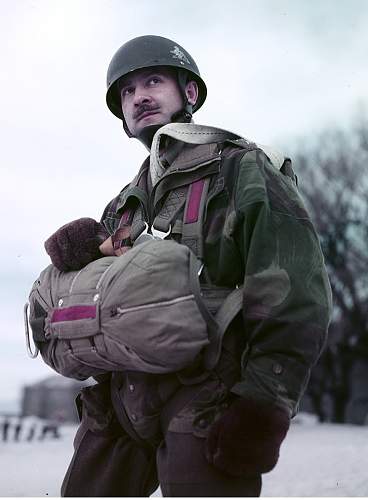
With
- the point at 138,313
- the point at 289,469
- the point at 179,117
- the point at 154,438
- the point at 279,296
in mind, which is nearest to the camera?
the point at 138,313

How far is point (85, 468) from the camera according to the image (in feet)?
9.57

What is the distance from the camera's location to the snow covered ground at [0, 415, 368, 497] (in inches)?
269

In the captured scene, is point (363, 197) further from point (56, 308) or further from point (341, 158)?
point (56, 308)

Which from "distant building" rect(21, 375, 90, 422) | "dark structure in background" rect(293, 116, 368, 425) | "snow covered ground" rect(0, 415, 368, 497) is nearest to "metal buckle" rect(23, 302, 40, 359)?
"snow covered ground" rect(0, 415, 368, 497)

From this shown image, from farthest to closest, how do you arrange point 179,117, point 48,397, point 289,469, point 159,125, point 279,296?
point 48,397
point 289,469
point 179,117
point 159,125
point 279,296

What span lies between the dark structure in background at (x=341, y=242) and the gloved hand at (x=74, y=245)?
2123cm

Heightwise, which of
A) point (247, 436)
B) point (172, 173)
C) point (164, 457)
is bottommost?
point (164, 457)

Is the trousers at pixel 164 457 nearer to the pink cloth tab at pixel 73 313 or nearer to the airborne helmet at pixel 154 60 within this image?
the pink cloth tab at pixel 73 313

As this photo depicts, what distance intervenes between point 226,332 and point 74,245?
2.27ft

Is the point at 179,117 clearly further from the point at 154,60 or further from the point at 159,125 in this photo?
the point at 154,60

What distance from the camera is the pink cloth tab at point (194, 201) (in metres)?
2.71

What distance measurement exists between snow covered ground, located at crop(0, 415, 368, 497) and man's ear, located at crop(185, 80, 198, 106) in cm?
382

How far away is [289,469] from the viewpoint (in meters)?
8.96

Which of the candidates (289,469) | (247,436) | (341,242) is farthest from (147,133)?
(341,242)
